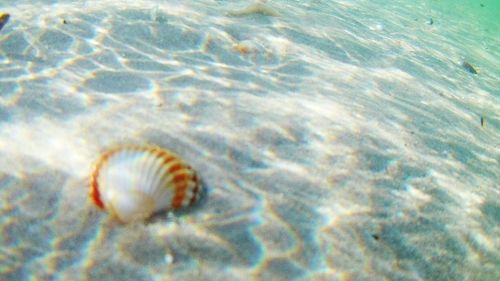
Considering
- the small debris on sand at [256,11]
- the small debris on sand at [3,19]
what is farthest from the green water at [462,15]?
the small debris on sand at [3,19]

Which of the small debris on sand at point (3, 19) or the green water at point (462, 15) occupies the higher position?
the green water at point (462, 15)

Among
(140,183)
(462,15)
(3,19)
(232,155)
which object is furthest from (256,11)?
(462,15)

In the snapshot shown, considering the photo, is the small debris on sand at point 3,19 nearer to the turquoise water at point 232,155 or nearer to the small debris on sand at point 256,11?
the turquoise water at point 232,155

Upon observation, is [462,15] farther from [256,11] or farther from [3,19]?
[3,19]

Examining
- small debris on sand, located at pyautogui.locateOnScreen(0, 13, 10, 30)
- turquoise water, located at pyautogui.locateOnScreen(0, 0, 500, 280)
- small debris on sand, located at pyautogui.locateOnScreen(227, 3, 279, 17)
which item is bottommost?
turquoise water, located at pyautogui.locateOnScreen(0, 0, 500, 280)

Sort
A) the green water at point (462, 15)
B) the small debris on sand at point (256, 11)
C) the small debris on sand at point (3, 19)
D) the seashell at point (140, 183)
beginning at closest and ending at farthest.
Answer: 1. the seashell at point (140, 183)
2. the small debris on sand at point (3, 19)
3. the small debris on sand at point (256, 11)
4. the green water at point (462, 15)

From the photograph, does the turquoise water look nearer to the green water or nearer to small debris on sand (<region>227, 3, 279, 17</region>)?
small debris on sand (<region>227, 3, 279, 17</region>)

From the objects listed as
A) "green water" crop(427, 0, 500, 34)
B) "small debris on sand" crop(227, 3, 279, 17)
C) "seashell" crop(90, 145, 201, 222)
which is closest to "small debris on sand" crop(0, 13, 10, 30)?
"seashell" crop(90, 145, 201, 222)
